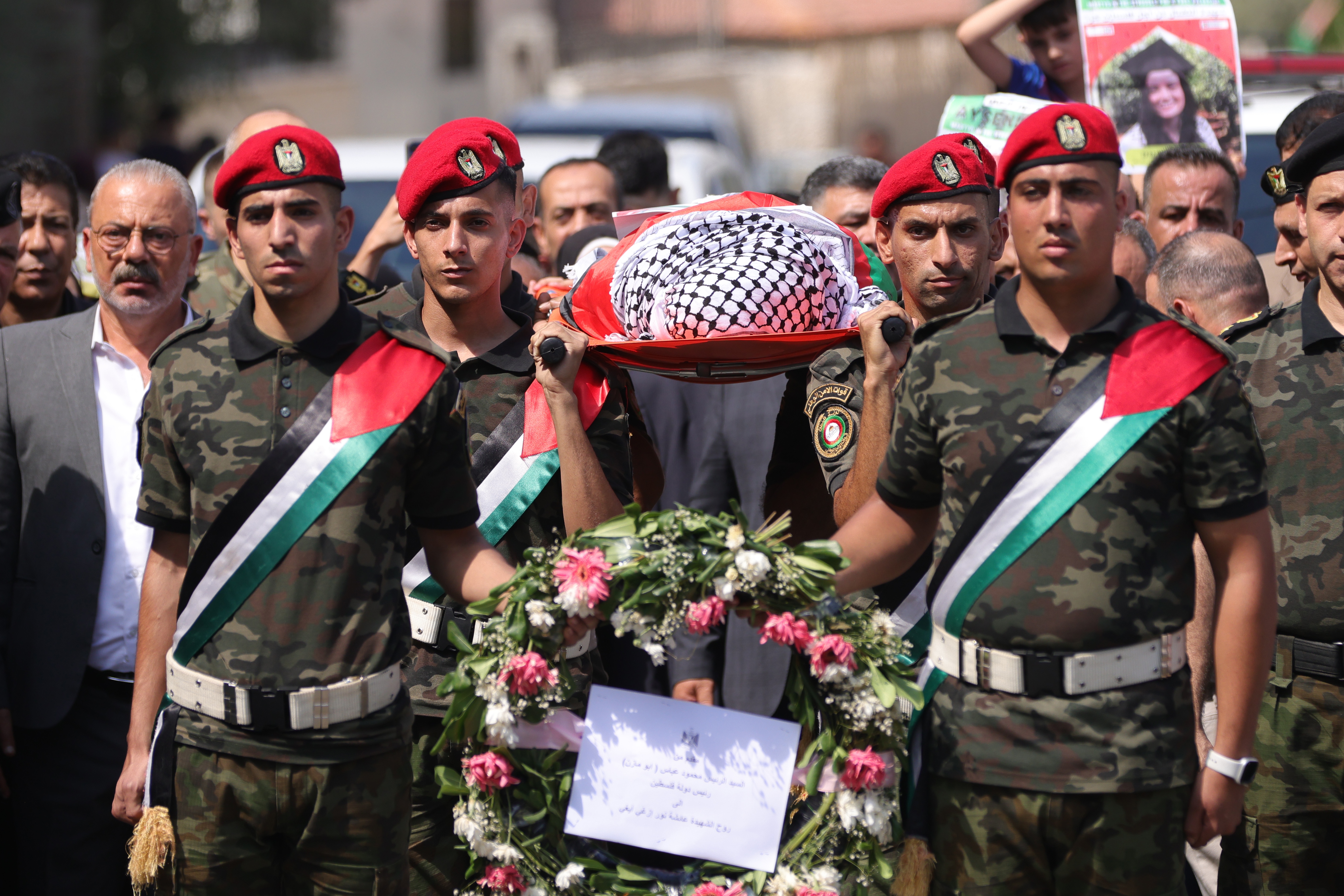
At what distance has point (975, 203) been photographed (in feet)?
13.0

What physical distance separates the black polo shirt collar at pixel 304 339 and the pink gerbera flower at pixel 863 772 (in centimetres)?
144

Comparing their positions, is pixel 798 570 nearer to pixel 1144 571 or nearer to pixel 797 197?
pixel 1144 571

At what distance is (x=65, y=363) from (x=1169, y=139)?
13.8ft

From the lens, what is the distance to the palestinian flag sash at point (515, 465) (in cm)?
368

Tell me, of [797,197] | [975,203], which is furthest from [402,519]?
[797,197]

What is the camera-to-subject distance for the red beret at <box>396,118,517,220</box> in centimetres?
371

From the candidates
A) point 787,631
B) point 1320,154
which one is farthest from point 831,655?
point 1320,154

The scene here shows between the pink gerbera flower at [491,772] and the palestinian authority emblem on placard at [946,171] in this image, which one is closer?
the pink gerbera flower at [491,772]

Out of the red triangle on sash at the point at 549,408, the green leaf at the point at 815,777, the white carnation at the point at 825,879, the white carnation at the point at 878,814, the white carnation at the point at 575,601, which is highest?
the red triangle on sash at the point at 549,408

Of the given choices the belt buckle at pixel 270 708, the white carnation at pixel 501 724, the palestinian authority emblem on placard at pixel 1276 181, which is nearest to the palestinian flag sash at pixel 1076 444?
the white carnation at pixel 501 724

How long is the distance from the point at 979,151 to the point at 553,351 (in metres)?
1.39

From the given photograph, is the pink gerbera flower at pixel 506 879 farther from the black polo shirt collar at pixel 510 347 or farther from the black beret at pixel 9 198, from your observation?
the black beret at pixel 9 198

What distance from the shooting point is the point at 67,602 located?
4.14 m

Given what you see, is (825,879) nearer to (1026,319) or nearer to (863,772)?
(863,772)
